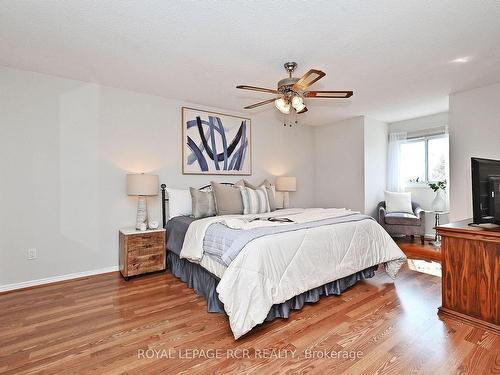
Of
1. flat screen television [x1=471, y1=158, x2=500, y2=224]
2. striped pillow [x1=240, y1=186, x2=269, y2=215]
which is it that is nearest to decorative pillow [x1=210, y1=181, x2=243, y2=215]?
striped pillow [x1=240, y1=186, x2=269, y2=215]

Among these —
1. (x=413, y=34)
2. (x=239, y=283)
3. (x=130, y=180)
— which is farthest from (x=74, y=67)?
(x=413, y=34)

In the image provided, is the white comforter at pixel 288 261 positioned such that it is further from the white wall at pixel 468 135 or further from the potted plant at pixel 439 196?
the potted plant at pixel 439 196

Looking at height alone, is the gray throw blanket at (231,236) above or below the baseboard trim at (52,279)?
above

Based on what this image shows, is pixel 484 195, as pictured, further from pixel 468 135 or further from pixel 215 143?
pixel 215 143

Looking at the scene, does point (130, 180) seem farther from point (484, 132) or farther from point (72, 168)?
point (484, 132)

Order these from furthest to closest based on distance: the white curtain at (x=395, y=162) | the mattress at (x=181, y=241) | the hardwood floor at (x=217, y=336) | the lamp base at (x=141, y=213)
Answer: the white curtain at (x=395, y=162) < the lamp base at (x=141, y=213) < the mattress at (x=181, y=241) < the hardwood floor at (x=217, y=336)

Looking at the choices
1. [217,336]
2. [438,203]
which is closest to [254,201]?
[217,336]

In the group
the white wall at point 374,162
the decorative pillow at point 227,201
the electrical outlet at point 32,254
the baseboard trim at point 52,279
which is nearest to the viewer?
the baseboard trim at point 52,279

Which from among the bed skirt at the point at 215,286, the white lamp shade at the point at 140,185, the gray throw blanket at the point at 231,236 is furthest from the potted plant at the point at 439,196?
the white lamp shade at the point at 140,185

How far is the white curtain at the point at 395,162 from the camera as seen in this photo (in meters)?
5.28

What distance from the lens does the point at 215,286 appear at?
243 centimetres

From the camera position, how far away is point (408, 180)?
5.36 metres

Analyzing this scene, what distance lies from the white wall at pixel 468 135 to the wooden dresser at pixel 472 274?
190 cm

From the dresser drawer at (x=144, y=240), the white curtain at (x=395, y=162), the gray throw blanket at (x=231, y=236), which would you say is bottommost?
the dresser drawer at (x=144, y=240)
